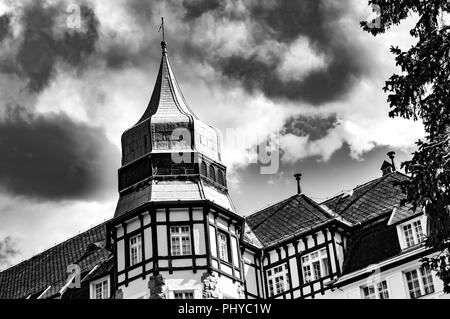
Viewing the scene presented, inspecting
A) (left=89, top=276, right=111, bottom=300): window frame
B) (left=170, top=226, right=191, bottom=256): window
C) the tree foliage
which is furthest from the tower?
the tree foliage

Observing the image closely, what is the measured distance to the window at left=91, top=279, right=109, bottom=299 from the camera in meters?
42.0

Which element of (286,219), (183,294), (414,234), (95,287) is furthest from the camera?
(286,219)

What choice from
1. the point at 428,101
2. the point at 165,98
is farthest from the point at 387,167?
the point at 428,101

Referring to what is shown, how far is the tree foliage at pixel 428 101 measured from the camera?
2025cm

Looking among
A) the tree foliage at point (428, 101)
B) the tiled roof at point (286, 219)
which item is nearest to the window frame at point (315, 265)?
the tiled roof at point (286, 219)

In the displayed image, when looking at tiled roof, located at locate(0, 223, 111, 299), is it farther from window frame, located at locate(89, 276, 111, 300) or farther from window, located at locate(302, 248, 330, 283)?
window, located at locate(302, 248, 330, 283)

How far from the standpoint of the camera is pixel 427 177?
20234 millimetres

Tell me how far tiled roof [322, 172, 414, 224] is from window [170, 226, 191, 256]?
29.8 ft

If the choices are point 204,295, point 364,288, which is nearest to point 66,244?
point 204,295

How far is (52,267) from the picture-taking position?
1932 inches

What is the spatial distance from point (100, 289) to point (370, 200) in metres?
14.7

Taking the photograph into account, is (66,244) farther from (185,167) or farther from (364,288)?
(364,288)

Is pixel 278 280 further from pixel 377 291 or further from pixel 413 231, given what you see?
pixel 413 231
